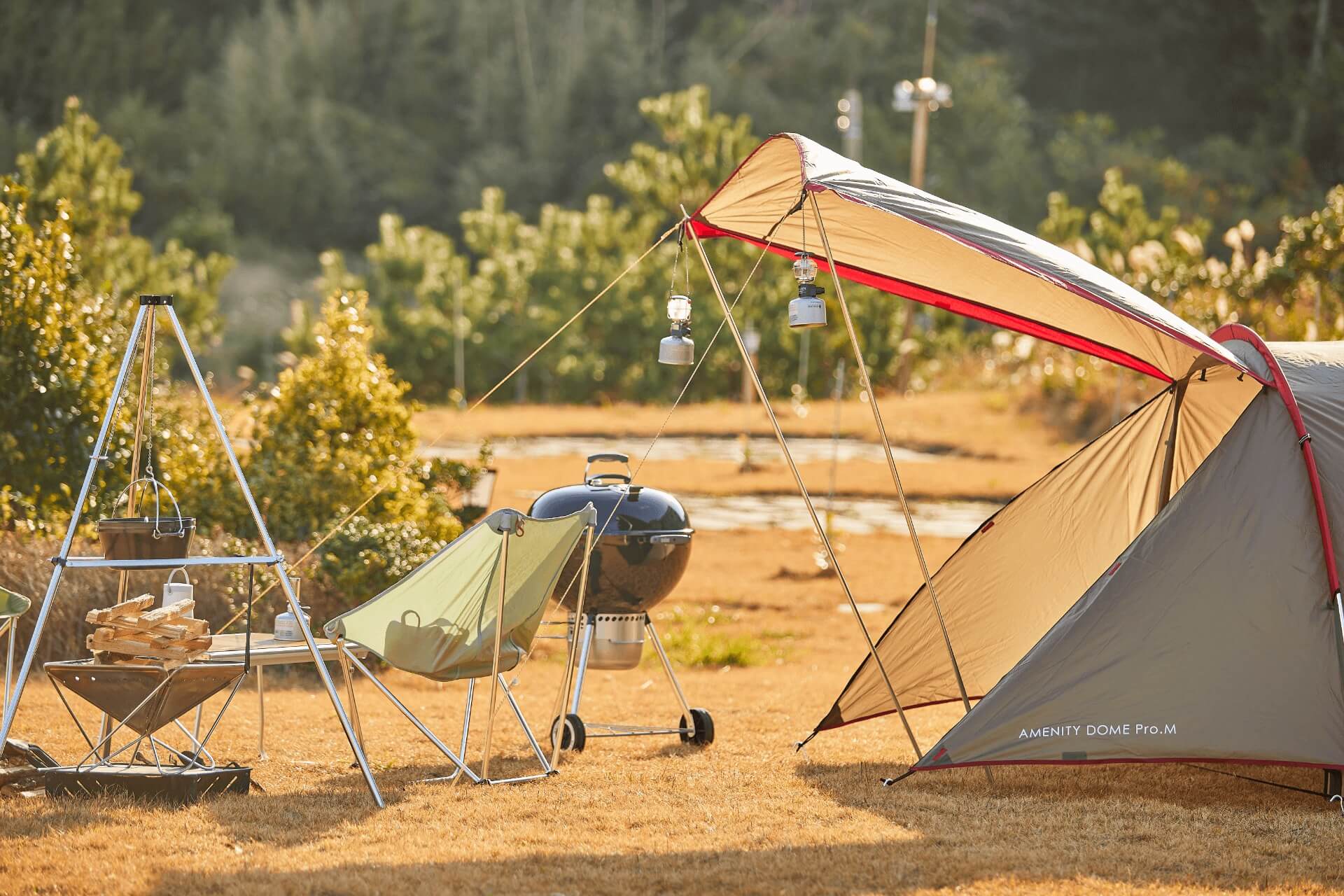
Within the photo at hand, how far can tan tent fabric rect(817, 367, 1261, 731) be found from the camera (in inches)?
226

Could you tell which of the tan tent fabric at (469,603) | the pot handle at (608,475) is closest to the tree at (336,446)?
the pot handle at (608,475)

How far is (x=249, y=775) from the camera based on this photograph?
4699 millimetres

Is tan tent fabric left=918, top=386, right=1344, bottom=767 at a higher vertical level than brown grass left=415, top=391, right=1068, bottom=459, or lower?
lower

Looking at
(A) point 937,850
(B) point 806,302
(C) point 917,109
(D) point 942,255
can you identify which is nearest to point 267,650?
(B) point 806,302

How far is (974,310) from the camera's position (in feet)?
18.4

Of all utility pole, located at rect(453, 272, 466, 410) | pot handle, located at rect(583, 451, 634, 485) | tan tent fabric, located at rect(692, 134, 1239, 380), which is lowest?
pot handle, located at rect(583, 451, 634, 485)

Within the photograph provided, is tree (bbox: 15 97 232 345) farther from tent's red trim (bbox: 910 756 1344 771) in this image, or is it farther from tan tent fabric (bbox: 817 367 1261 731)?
tent's red trim (bbox: 910 756 1344 771)

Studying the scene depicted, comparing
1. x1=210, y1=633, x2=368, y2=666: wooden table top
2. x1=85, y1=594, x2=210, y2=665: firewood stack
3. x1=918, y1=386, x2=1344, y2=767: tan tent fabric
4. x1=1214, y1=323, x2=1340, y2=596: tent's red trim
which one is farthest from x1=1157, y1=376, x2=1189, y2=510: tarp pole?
x1=85, y1=594, x2=210, y2=665: firewood stack

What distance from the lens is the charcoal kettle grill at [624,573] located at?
560cm

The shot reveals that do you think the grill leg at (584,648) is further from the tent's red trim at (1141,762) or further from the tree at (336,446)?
the tree at (336,446)

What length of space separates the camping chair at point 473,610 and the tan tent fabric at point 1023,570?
1.48 meters

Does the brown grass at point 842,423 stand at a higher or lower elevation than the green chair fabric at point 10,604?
higher

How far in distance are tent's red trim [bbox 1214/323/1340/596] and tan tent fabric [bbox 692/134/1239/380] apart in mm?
260

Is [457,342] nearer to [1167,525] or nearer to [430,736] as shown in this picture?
[430,736]
